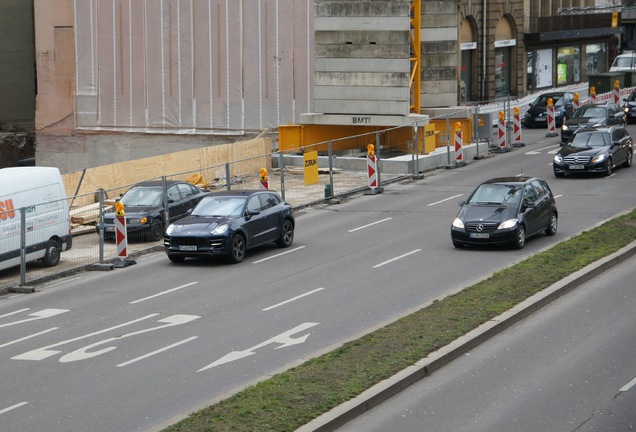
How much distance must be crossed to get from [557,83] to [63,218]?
176ft

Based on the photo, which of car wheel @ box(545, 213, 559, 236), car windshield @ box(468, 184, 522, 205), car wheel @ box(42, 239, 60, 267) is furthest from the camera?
car wheel @ box(545, 213, 559, 236)

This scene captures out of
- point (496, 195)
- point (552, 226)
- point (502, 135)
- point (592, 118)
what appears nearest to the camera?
point (496, 195)

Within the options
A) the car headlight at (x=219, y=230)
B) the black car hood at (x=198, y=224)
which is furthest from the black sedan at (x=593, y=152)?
the car headlight at (x=219, y=230)

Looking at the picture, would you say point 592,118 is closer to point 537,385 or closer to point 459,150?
point 459,150

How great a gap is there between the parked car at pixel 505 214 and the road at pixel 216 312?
0.36 metres

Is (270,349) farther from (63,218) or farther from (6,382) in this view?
(63,218)

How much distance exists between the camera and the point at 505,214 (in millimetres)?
25141

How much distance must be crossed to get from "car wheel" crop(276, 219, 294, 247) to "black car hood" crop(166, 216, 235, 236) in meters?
1.87

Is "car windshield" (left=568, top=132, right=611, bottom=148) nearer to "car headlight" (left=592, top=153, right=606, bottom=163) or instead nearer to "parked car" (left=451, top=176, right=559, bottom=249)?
"car headlight" (left=592, top=153, right=606, bottom=163)

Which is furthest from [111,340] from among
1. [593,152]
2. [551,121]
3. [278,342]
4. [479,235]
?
[551,121]

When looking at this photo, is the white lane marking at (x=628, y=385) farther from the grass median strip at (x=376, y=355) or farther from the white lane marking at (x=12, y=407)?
the white lane marking at (x=12, y=407)

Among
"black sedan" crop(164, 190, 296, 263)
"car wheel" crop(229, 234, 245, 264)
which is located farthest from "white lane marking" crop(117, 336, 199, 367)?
"car wheel" crop(229, 234, 245, 264)

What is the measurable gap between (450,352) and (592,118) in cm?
3071

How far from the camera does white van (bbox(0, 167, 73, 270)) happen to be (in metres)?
24.1
